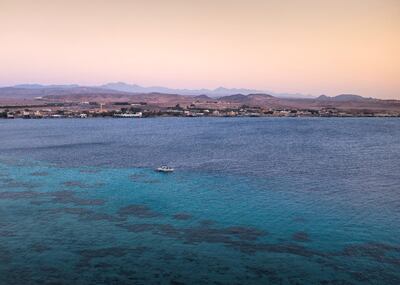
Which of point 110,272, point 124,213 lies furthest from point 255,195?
point 110,272

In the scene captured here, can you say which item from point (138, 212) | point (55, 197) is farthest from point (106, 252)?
point (55, 197)

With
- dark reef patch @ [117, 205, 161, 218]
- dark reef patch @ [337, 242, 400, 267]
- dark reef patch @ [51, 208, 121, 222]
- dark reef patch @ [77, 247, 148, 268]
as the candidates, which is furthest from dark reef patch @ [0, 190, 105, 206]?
dark reef patch @ [337, 242, 400, 267]

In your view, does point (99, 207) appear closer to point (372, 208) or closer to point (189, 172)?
point (189, 172)

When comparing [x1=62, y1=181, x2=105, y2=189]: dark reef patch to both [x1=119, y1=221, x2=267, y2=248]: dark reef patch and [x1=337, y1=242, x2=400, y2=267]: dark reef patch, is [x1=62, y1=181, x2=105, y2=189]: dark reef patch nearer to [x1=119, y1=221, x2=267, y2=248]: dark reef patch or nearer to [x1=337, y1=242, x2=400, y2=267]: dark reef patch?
[x1=119, y1=221, x2=267, y2=248]: dark reef patch

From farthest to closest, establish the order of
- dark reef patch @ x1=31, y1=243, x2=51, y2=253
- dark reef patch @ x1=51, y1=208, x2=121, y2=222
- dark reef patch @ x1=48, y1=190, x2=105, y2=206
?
dark reef patch @ x1=48, y1=190, x2=105, y2=206 < dark reef patch @ x1=51, y1=208, x2=121, y2=222 < dark reef patch @ x1=31, y1=243, x2=51, y2=253

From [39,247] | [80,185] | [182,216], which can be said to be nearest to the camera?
[39,247]

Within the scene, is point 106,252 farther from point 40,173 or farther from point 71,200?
point 40,173
